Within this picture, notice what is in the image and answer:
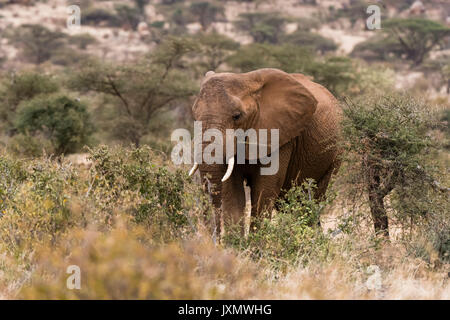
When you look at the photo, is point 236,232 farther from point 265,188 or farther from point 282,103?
point 282,103

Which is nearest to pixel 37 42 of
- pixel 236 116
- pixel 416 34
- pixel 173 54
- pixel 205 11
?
pixel 205 11

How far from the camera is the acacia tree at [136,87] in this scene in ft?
67.9

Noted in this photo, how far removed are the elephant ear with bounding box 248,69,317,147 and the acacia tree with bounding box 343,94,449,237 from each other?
1.67ft

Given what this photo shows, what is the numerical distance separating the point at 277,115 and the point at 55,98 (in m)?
13.0

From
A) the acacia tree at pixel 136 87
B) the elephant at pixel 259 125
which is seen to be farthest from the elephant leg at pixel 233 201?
the acacia tree at pixel 136 87

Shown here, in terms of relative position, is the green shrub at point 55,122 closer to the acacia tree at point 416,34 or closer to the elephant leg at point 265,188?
the elephant leg at point 265,188

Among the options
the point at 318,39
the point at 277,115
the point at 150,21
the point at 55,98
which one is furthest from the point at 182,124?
the point at 150,21

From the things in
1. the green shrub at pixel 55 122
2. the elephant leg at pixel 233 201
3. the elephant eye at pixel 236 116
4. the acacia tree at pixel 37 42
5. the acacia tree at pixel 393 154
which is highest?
the elephant eye at pixel 236 116

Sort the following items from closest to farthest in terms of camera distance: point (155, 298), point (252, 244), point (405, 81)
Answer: point (155, 298) → point (252, 244) → point (405, 81)

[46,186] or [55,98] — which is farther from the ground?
[46,186]

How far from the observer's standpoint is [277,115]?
7461 mm

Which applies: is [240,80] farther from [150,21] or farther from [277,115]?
[150,21]

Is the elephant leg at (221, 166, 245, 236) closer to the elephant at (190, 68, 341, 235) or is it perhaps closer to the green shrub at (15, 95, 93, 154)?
the elephant at (190, 68, 341, 235)

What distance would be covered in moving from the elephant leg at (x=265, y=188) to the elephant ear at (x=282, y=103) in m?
0.27
